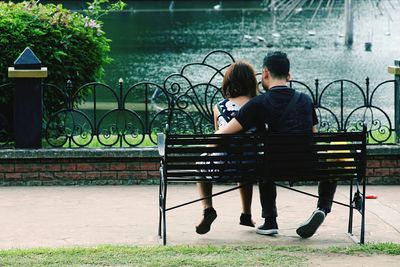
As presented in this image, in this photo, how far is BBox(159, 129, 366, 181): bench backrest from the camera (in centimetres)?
698

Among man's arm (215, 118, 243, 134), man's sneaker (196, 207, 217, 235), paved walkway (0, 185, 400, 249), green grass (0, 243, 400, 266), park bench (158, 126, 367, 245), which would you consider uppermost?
man's arm (215, 118, 243, 134)

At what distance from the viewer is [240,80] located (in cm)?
739

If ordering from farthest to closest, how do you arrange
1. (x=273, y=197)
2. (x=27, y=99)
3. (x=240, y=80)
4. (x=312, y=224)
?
(x=27, y=99) < (x=240, y=80) < (x=273, y=197) < (x=312, y=224)

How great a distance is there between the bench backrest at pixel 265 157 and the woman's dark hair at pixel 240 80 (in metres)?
0.55

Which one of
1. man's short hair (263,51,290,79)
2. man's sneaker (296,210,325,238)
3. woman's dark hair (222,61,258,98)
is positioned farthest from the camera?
woman's dark hair (222,61,258,98)

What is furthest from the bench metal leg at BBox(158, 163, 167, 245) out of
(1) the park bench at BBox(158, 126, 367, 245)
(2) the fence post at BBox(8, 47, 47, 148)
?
(2) the fence post at BBox(8, 47, 47, 148)

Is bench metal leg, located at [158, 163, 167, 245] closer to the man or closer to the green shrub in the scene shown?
the man

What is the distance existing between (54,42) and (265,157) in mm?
4080

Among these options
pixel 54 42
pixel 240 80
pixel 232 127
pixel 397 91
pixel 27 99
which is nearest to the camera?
pixel 232 127

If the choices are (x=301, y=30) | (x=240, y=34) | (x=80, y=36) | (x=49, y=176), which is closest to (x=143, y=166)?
(x=49, y=176)

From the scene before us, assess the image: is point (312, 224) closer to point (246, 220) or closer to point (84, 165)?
point (246, 220)

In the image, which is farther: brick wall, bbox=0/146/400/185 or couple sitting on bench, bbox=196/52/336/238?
brick wall, bbox=0/146/400/185

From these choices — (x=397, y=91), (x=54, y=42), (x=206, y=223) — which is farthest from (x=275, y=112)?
(x=54, y=42)

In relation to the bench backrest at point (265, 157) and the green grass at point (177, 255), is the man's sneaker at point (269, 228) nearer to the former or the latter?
the bench backrest at point (265, 157)
